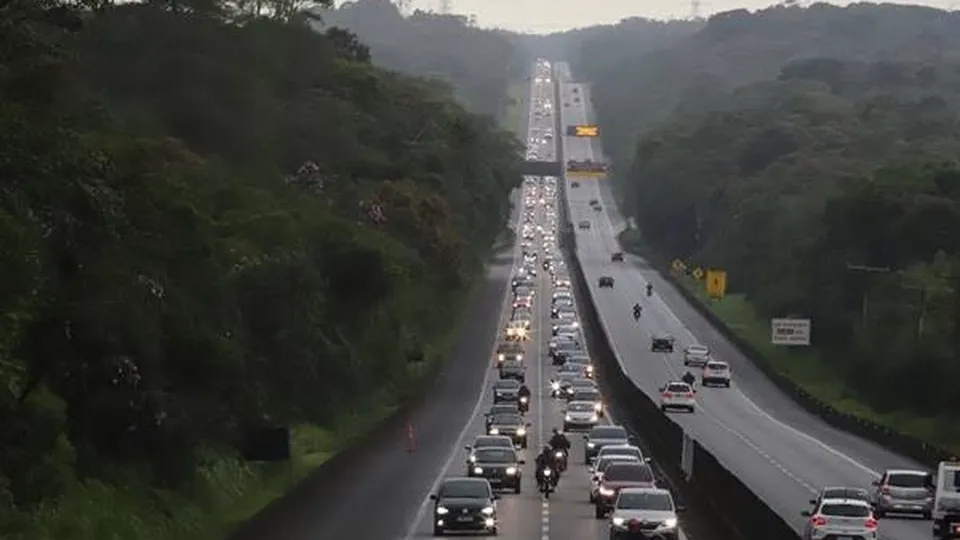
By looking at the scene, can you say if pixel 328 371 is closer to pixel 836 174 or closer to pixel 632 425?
pixel 632 425

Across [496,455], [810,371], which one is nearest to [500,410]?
[496,455]

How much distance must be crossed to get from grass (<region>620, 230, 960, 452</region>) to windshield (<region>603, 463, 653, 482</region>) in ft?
107

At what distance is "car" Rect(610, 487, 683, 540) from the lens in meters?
37.1

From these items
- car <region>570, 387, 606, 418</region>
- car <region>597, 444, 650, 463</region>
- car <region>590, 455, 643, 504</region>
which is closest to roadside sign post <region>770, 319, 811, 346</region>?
car <region>570, 387, 606, 418</region>

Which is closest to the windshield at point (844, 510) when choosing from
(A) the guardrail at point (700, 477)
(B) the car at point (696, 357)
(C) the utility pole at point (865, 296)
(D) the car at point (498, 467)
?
(A) the guardrail at point (700, 477)

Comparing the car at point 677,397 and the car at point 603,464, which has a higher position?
the car at point 603,464

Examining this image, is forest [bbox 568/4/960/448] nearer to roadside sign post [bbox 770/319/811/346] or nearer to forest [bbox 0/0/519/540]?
roadside sign post [bbox 770/319/811/346]

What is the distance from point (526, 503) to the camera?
50.5 meters

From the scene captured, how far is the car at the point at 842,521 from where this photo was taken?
37844mm

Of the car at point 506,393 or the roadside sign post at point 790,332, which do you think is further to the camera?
the roadside sign post at point 790,332

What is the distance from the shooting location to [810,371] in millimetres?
113875

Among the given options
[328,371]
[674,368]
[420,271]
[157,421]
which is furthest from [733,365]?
[157,421]

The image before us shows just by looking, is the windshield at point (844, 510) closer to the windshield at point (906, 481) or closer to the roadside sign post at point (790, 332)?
the windshield at point (906, 481)

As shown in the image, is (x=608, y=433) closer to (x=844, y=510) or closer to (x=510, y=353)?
(x=844, y=510)
